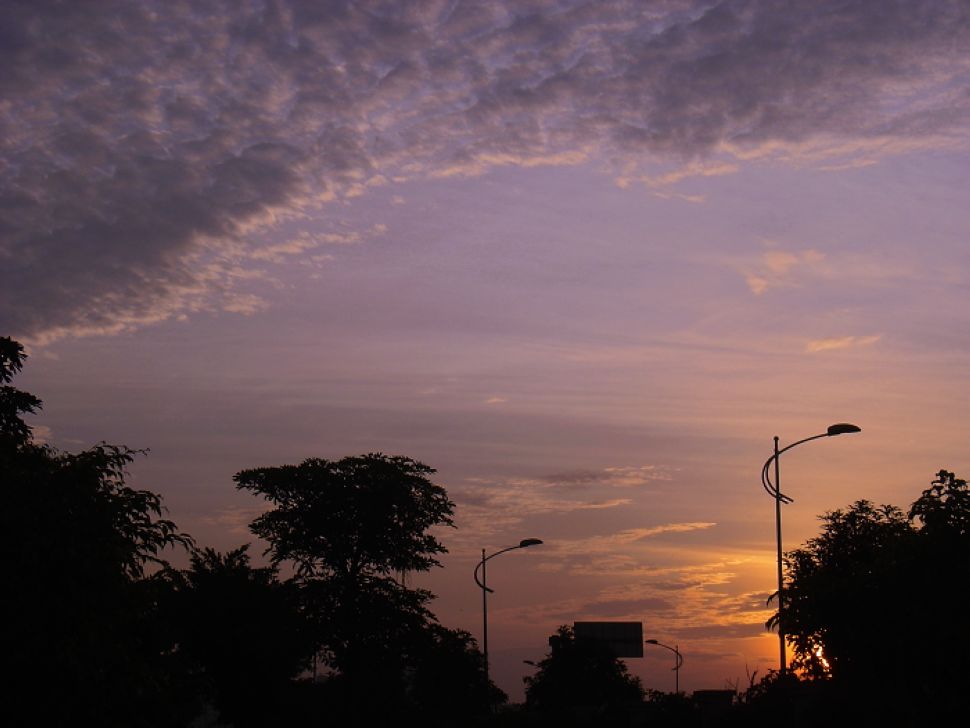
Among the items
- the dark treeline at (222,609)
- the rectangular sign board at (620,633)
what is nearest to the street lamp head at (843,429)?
the dark treeline at (222,609)

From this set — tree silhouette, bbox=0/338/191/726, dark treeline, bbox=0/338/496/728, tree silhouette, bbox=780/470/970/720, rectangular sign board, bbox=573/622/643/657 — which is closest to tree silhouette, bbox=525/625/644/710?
dark treeline, bbox=0/338/496/728

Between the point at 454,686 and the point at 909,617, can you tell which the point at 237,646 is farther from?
the point at 454,686

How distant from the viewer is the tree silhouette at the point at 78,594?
714 inches

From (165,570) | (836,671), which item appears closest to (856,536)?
(836,671)

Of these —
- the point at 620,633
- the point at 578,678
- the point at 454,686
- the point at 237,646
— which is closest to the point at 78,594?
the point at 237,646

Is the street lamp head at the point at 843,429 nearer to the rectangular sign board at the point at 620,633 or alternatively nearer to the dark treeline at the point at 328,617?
the dark treeline at the point at 328,617

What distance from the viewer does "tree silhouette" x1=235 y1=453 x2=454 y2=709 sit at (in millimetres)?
68688

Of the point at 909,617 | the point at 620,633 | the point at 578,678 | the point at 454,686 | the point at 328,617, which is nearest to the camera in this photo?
the point at 909,617

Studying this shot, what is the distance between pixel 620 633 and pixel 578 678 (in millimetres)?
36196

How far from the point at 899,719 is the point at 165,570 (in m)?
21.4

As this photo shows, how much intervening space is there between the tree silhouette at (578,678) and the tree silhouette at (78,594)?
82.3 metres

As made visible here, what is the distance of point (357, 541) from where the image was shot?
7200 cm

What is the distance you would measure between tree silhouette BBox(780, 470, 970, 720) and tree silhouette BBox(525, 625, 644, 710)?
65.2 m

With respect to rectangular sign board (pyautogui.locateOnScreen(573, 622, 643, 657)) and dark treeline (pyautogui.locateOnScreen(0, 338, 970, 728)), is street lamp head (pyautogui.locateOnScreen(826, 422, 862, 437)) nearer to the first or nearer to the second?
dark treeline (pyautogui.locateOnScreen(0, 338, 970, 728))
